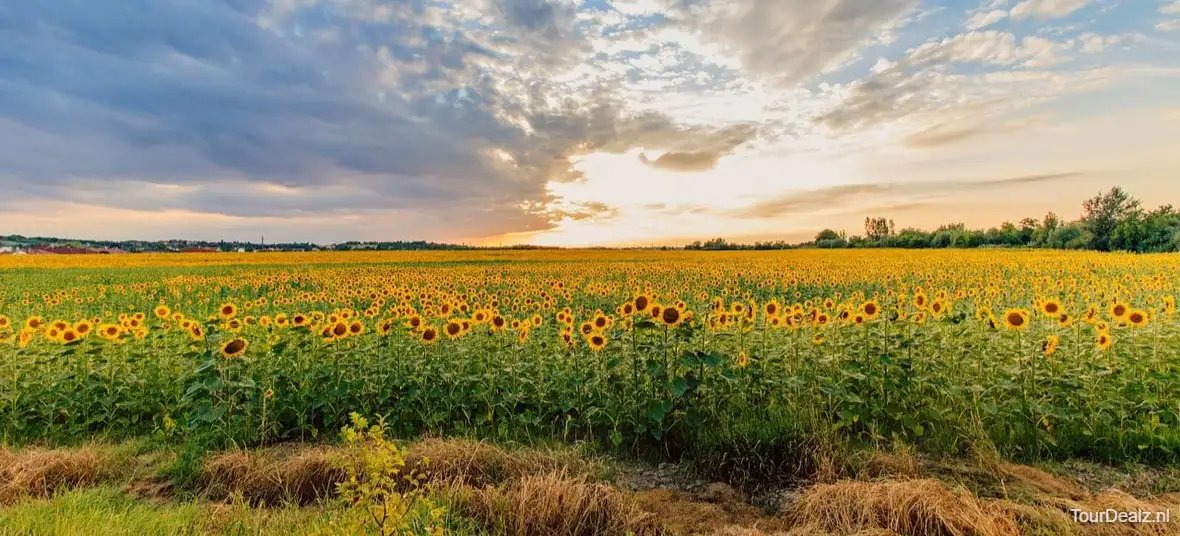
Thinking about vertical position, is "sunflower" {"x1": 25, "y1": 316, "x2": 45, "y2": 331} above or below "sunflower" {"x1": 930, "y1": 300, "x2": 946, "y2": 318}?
below

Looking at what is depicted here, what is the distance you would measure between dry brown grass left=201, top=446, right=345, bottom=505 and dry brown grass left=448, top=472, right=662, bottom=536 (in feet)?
4.05

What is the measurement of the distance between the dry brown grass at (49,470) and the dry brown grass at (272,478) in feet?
2.80

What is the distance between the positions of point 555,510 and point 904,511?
2.18 metres

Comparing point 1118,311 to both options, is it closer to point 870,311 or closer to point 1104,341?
point 1104,341

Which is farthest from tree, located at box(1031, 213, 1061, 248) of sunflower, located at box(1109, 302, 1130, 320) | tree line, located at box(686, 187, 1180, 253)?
sunflower, located at box(1109, 302, 1130, 320)

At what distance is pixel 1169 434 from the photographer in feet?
15.4

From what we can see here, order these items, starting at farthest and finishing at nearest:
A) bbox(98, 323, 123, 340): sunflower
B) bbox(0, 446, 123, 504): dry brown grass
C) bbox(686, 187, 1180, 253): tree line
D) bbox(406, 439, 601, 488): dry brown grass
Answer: bbox(686, 187, 1180, 253): tree line, bbox(98, 323, 123, 340): sunflower, bbox(406, 439, 601, 488): dry brown grass, bbox(0, 446, 123, 504): dry brown grass

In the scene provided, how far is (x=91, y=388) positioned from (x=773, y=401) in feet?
23.6

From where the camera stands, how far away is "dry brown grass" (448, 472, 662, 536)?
11.3 feet

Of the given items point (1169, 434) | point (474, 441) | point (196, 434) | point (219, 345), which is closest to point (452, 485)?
point (474, 441)

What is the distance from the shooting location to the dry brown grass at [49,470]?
402 cm

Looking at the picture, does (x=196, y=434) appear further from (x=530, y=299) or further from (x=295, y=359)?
(x=530, y=299)

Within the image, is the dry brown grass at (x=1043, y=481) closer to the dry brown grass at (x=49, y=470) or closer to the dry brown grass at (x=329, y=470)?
the dry brown grass at (x=329, y=470)

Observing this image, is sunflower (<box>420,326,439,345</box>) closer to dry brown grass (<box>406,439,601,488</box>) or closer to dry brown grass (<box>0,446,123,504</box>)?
dry brown grass (<box>406,439,601,488</box>)
